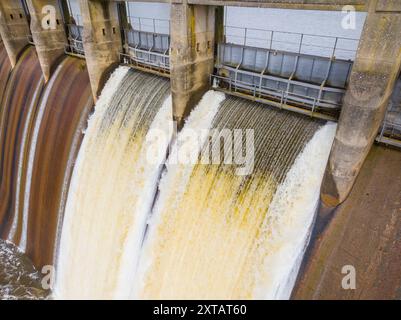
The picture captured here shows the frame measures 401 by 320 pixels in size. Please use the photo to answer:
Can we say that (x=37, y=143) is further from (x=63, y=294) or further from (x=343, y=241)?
(x=343, y=241)

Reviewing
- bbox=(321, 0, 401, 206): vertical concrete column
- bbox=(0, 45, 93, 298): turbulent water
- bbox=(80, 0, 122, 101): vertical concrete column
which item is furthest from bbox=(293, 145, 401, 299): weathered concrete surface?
bbox=(80, 0, 122, 101): vertical concrete column

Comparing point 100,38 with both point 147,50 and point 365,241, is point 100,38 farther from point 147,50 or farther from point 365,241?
point 365,241

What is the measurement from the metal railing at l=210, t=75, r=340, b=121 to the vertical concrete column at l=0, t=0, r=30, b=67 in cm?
840

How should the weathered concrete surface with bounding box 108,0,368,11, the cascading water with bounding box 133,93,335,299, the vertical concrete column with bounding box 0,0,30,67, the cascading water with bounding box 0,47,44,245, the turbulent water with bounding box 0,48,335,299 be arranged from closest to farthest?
the weathered concrete surface with bounding box 108,0,368,11 < the cascading water with bounding box 133,93,335,299 < the turbulent water with bounding box 0,48,335,299 < the cascading water with bounding box 0,47,44,245 < the vertical concrete column with bounding box 0,0,30,67

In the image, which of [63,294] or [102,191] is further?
[63,294]

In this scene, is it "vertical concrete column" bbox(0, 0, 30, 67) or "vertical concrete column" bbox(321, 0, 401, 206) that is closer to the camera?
"vertical concrete column" bbox(321, 0, 401, 206)

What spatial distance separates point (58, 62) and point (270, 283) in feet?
30.8

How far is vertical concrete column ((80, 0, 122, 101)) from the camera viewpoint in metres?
7.72

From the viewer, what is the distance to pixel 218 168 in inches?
232

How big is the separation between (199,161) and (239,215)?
147 centimetres

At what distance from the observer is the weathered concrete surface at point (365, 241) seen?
4340 mm

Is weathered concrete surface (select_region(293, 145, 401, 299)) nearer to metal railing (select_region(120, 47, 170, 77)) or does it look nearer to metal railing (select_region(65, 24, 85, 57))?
metal railing (select_region(120, 47, 170, 77))

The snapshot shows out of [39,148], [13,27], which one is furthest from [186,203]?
[13,27]
